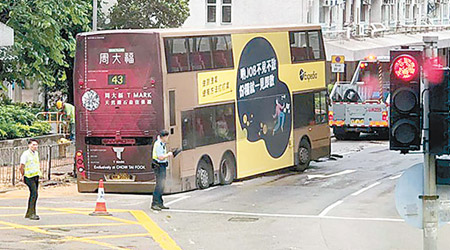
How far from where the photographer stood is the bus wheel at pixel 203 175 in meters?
24.2

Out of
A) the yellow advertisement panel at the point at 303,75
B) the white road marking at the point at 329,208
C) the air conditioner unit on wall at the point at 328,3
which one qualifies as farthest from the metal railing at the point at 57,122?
the air conditioner unit on wall at the point at 328,3

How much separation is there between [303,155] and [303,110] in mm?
1375

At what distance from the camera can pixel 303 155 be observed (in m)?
29.6

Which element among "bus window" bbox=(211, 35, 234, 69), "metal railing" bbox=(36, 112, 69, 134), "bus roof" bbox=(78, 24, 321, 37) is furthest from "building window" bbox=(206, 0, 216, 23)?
"bus window" bbox=(211, 35, 234, 69)

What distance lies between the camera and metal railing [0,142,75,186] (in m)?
26.1

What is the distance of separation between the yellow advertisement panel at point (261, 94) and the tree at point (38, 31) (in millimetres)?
6269

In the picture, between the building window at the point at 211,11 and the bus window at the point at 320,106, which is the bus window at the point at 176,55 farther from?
the building window at the point at 211,11

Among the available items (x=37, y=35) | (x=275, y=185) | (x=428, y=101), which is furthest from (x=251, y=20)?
(x=428, y=101)

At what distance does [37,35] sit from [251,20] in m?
22.0

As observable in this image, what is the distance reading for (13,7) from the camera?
29469mm

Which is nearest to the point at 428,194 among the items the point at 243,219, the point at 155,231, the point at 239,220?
the point at 155,231

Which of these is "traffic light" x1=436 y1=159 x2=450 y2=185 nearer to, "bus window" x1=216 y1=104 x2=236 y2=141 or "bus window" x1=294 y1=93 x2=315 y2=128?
"bus window" x1=216 y1=104 x2=236 y2=141

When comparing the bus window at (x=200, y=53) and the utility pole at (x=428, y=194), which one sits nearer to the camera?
the utility pole at (x=428, y=194)

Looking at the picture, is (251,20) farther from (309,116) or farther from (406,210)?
(406,210)
